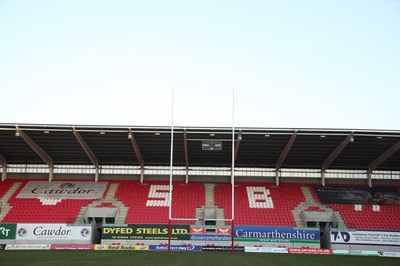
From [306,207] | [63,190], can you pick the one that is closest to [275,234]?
[306,207]

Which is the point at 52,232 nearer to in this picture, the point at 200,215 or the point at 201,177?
the point at 200,215

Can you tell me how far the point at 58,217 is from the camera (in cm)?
3850

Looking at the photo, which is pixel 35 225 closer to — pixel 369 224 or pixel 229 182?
pixel 229 182

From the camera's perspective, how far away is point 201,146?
3934cm

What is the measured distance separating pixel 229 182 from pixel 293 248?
12.4 metres

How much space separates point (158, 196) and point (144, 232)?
7.37m

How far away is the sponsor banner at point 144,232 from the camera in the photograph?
34.9 meters

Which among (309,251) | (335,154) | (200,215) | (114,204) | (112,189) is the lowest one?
(309,251)

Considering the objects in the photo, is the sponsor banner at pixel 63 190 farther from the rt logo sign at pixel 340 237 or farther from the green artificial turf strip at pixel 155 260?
the rt logo sign at pixel 340 237

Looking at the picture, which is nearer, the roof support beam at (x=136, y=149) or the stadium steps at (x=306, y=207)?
the roof support beam at (x=136, y=149)

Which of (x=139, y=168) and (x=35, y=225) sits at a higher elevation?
(x=139, y=168)

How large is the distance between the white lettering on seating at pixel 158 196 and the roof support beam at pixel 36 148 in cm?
956

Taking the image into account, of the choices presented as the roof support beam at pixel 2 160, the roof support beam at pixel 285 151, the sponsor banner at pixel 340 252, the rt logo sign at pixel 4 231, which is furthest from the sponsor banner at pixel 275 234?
the roof support beam at pixel 2 160

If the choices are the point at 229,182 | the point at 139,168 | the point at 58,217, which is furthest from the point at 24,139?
the point at 229,182
